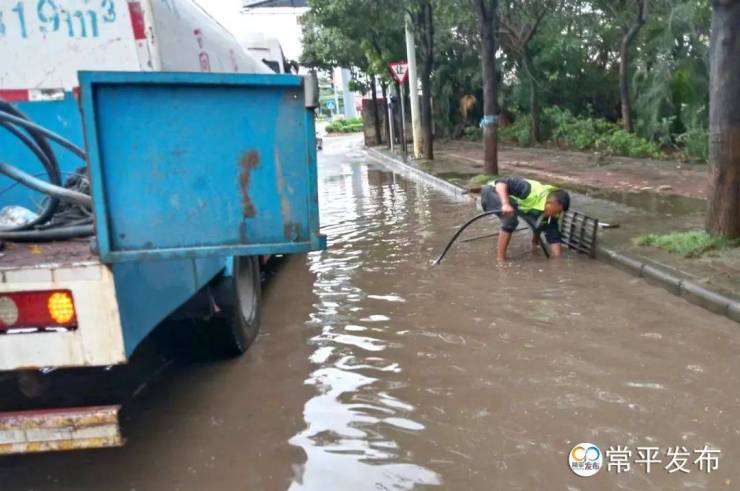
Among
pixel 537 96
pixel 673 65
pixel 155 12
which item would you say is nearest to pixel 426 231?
pixel 155 12

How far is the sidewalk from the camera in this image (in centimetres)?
602

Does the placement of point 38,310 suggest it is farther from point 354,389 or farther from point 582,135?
point 582,135

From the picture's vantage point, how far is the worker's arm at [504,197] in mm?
6766

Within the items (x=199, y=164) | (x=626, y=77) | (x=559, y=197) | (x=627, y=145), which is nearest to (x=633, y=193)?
(x=559, y=197)

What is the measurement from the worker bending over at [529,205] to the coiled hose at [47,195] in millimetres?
4515

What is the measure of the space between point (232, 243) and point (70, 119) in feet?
4.49

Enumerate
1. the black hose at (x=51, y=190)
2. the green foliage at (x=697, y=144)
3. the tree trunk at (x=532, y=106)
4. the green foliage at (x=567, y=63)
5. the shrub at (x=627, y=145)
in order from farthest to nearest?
the tree trunk at (x=532, y=106)
the shrub at (x=627, y=145)
the green foliage at (x=567, y=63)
the green foliage at (x=697, y=144)
the black hose at (x=51, y=190)

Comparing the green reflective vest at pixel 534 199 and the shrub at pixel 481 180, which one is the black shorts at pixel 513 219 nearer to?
the green reflective vest at pixel 534 199

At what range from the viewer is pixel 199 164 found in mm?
2719

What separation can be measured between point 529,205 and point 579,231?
0.69 metres

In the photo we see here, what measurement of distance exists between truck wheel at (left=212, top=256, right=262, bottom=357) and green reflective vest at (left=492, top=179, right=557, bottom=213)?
3207 mm

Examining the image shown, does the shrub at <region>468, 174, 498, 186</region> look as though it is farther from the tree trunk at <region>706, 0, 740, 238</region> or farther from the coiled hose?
the coiled hose

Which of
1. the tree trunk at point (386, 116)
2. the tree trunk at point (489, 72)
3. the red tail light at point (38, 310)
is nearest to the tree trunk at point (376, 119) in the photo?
the tree trunk at point (386, 116)
